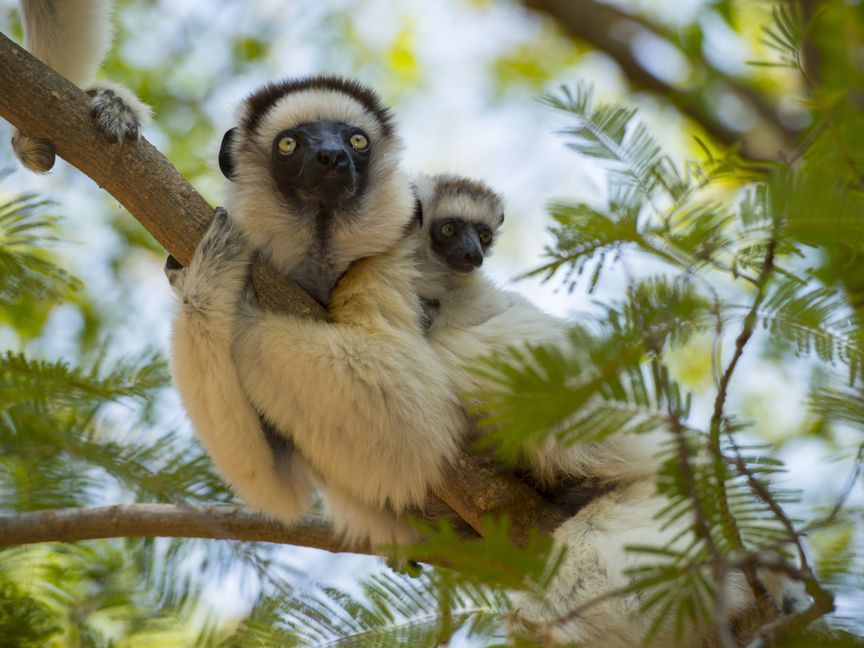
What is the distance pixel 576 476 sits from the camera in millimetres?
4414

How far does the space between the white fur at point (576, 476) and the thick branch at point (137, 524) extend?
125 centimetres

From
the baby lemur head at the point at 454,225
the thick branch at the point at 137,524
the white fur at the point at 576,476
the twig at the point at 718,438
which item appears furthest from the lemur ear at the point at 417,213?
the twig at the point at 718,438

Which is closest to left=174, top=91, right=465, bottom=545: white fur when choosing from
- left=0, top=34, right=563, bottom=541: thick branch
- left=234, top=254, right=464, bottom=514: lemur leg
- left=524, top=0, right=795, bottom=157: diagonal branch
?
left=234, top=254, right=464, bottom=514: lemur leg

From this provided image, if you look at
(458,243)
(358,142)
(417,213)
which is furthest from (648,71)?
(358,142)

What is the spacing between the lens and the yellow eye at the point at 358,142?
4691mm

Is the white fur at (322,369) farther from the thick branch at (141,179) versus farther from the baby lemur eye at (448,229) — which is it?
the baby lemur eye at (448,229)

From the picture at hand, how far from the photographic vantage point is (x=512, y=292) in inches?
213

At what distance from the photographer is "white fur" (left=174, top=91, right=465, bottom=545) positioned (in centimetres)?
397

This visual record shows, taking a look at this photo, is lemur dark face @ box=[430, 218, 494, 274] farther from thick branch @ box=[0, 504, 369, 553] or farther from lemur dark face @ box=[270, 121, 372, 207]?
thick branch @ box=[0, 504, 369, 553]

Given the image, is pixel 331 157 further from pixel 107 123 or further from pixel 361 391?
pixel 361 391

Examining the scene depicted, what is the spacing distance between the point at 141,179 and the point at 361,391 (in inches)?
52.6

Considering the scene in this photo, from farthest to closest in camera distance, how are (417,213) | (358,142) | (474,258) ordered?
(474,258)
(417,213)
(358,142)

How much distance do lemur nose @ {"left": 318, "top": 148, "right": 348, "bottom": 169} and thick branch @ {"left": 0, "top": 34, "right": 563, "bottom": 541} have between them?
624 mm

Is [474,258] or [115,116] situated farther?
[474,258]
